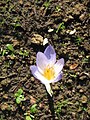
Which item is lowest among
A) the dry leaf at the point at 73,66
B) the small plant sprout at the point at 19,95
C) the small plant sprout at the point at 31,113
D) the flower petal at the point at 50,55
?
the small plant sprout at the point at 31,113

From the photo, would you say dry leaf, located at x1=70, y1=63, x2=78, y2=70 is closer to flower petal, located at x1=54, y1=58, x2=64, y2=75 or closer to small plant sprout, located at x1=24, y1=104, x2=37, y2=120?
flower petal, located at x1=54, y1=58, x2=64, y2=75

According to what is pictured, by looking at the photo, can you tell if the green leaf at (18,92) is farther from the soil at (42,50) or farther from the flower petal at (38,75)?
the flower petal at (38,75)

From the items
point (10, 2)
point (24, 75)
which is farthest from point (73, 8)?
point (24, 75)

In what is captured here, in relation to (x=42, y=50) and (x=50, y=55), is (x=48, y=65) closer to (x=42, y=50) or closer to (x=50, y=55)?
(x=50, y=55)

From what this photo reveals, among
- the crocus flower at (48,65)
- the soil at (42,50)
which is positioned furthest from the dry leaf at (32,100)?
the crocus flower at (48,65)

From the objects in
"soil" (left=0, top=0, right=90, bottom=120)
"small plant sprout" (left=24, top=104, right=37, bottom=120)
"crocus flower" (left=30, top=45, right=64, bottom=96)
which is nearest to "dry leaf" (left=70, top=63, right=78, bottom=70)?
"soil" (left=0, top=0, right=90, bottom=120)

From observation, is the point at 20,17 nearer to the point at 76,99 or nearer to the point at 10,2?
the point at 10,2
